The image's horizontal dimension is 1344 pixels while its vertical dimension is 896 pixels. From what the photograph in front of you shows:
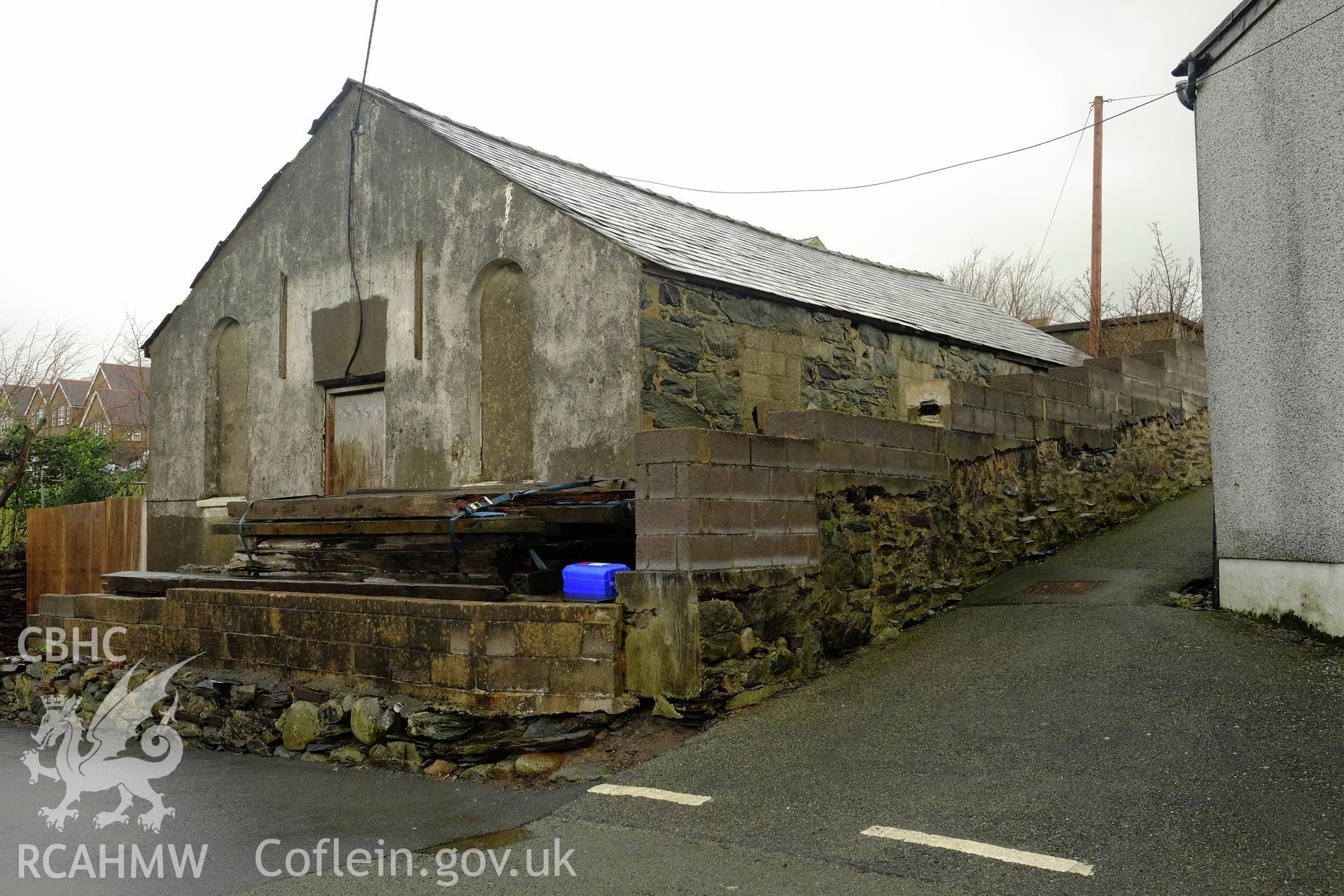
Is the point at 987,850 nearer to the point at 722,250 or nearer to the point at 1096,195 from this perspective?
the point at 722,250

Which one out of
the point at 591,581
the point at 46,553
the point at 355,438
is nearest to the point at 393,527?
the point at 591,581

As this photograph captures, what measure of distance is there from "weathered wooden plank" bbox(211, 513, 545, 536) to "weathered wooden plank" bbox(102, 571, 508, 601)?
0.39m

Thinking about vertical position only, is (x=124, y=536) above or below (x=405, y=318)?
below

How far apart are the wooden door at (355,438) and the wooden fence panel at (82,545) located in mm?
3797

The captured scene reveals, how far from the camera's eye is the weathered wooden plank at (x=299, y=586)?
23.6ft

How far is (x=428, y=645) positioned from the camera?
704 cm

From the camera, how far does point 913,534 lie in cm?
874

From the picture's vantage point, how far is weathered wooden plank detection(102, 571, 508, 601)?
283 inches

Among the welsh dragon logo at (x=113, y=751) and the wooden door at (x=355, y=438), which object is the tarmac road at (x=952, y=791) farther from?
the wooden door at (x=355, y=438)

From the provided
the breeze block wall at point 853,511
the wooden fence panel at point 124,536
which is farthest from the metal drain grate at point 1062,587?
the wooden fence panel at point 124,536

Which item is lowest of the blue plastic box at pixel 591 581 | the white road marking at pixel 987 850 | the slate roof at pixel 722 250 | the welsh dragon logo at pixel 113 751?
the welsh dragon logo at pixel 113 751

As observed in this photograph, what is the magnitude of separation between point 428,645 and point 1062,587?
5.37 meters

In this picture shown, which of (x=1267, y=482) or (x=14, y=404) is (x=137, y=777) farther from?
(x=14, y=404)

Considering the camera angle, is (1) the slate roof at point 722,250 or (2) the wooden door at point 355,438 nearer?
(1) the slate roof at point 722,250
